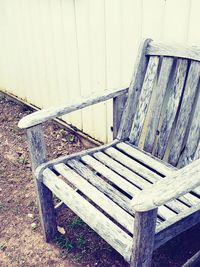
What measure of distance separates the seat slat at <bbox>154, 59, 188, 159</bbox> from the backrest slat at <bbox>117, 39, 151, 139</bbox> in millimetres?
223

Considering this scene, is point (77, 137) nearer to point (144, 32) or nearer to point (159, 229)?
A: point (144, 32)

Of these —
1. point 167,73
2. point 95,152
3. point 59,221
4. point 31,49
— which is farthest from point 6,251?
point 31,49

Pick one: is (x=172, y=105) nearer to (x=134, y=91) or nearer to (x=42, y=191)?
(x=134, y=91)

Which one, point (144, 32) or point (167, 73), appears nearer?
point (167, 73)

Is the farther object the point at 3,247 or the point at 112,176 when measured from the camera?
the point at 3,247

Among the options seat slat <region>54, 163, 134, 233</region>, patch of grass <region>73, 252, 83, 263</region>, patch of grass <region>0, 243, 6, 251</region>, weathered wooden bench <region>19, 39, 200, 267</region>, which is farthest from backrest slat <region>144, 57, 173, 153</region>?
patch of grass <region>0, 243, 6, 251</region>

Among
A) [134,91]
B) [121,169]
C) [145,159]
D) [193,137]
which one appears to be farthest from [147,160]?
[134,91]

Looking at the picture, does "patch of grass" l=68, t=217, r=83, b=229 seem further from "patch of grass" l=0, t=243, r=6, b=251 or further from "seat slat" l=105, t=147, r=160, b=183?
"seat slat" l=105, t=147, r=160, b=183

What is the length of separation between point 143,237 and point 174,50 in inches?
44.5

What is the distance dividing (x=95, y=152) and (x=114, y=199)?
1.60ft

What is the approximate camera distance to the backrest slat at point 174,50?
208 centimetres

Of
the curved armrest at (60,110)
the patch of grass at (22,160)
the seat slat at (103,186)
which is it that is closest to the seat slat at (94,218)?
the seat slat at (103,186)

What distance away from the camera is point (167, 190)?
1375 mm

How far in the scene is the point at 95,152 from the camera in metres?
2.39
